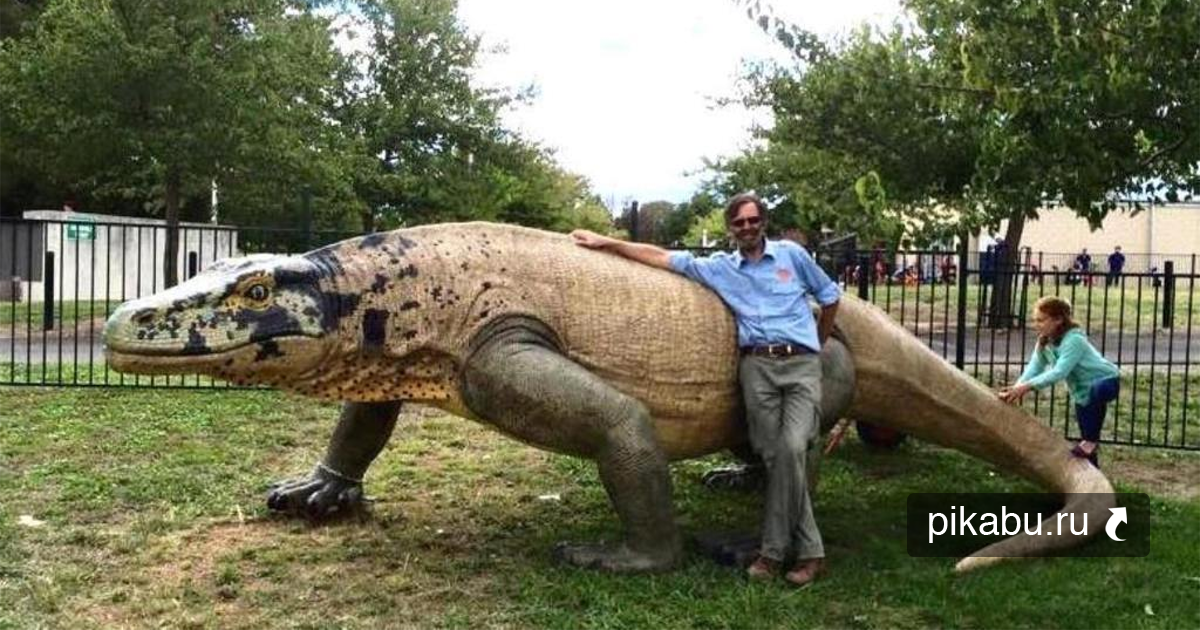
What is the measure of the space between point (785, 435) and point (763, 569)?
627 millimetres

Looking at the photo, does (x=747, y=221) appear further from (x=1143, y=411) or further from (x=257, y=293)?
(x=1143, y=411)

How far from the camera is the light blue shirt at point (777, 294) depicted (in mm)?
5559

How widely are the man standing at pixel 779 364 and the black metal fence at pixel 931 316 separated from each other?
1.28m

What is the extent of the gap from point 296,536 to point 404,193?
25.0 meters

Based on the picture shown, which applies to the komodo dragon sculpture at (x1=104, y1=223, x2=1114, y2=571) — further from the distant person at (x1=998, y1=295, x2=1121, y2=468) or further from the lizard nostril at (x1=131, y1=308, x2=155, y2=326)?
the distant person at (x1=998, y1=295, x2=1121, y2=468)

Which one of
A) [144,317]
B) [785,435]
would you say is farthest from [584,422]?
[144,317]

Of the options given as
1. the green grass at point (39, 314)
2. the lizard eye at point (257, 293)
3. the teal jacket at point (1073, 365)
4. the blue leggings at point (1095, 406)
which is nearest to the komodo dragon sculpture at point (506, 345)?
the lizard eye at point (257, 293)

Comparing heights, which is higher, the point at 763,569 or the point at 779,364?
the point at 779,364

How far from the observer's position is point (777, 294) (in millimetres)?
5605

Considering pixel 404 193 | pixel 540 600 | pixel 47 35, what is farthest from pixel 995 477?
pixel 404 193

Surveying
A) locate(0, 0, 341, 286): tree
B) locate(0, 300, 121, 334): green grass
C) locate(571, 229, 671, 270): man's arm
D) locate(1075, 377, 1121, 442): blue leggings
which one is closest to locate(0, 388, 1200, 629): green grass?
locate(1075, 377, 1121, 442): blue leggings

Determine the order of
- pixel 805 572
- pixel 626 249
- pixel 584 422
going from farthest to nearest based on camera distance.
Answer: pixel 626 249 < pixel 805 572 < pixel 584 422

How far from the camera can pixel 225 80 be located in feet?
57.2

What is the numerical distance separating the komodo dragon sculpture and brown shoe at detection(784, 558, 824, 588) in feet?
1.78
